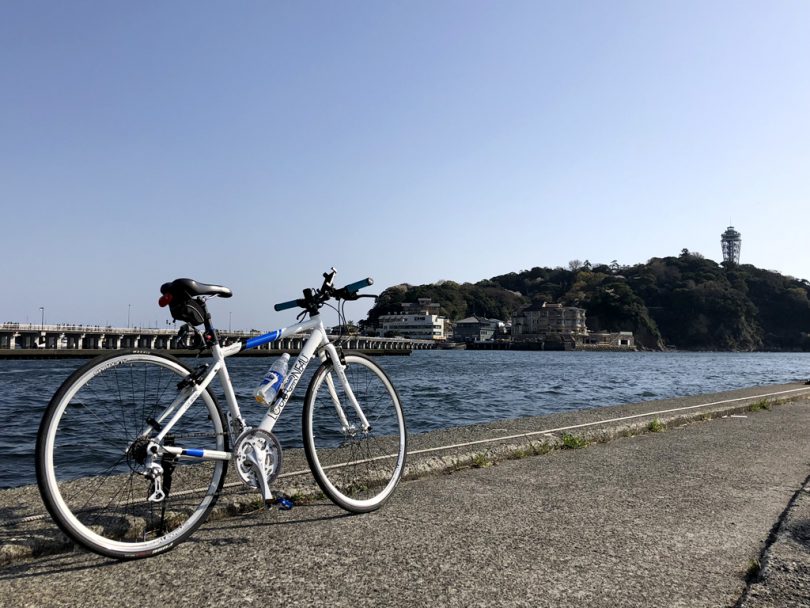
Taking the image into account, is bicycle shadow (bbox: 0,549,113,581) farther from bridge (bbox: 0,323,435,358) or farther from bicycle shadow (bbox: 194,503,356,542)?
bridge (bbox: 0,323,435,358)

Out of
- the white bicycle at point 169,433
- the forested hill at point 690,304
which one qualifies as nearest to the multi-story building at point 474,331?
the forested hill at point 690,304

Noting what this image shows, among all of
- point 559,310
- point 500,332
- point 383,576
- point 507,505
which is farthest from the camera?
point 500,332

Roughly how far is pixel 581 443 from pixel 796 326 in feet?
618

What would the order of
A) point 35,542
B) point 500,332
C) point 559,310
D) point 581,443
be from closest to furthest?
point 35,542
point 581,443
point 559,310
point 500,332

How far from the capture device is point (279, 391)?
291 cm

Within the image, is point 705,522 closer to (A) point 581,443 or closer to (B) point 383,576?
(B) point 383,576

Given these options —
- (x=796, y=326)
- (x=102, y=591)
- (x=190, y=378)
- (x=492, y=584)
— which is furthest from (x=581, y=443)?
(x=796, y=326)

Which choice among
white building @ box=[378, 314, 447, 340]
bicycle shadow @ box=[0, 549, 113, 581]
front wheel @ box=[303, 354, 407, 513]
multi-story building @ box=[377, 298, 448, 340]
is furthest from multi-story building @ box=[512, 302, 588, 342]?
bicycle shadow @ box=[0, 549, 113, 581]

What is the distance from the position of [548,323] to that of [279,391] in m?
153

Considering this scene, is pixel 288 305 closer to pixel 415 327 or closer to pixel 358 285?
pixel 358 285

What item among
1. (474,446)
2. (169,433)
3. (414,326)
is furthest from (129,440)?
(414,326)

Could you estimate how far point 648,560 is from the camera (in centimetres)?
236

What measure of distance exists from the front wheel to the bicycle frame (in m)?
0.03

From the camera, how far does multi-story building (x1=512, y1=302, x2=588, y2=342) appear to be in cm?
14725
